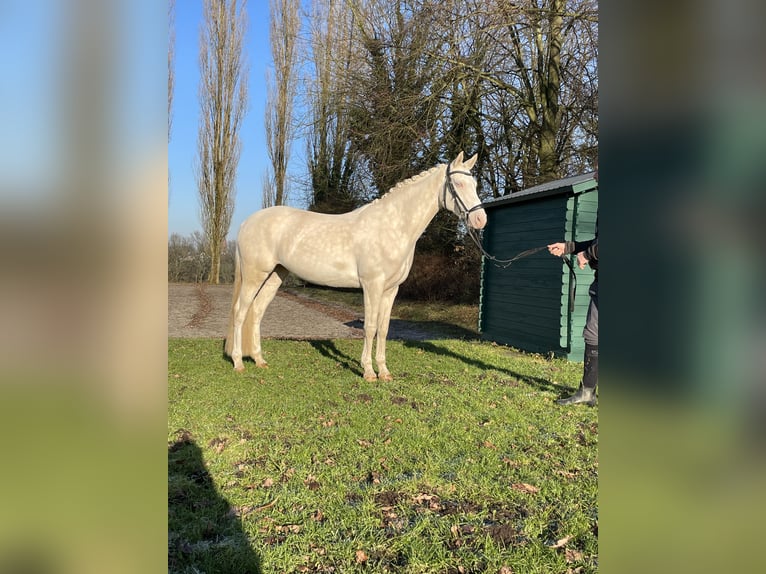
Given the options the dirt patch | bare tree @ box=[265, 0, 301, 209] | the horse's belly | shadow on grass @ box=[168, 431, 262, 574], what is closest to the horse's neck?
the horse's belly

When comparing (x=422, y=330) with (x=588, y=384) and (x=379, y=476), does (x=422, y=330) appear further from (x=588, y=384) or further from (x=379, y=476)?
(x=379, y=476)

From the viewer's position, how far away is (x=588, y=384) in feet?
15.2

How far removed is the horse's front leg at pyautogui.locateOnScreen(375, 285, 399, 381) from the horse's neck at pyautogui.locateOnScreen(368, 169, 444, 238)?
0.75 meters

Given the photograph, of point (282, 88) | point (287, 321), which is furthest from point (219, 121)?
point (287, 321)

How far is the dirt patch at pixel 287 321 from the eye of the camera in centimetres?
1061

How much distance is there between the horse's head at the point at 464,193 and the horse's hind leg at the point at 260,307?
7.95 ft

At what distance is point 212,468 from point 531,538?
6.11 feet

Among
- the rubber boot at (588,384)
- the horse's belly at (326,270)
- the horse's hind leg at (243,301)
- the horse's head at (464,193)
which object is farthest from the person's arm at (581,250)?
the horse's hind leg at (243,301)

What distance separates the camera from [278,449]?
11.3 feet

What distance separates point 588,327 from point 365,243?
2481 mm

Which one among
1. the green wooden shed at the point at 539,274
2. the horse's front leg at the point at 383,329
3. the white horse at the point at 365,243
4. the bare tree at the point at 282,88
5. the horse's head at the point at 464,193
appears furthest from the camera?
the bare tree at the point at 282,88

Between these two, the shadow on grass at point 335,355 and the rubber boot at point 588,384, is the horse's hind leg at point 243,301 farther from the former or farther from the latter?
the rubber boot at point 588,384
